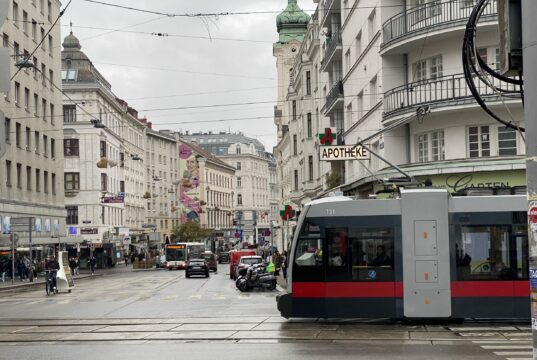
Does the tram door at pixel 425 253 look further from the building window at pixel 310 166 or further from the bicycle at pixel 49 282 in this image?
the building window at pixel 310 166

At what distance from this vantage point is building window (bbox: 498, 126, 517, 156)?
2814cm

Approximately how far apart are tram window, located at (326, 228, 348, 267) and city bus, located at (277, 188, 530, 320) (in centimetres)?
2

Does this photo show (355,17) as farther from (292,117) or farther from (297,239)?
(292,117)

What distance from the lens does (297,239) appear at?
1952 centimetres

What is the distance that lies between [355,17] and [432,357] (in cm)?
2877

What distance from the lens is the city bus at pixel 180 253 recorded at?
79.4 m

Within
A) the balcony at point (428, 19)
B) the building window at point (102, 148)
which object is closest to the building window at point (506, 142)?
the balcony at point (428, 19)

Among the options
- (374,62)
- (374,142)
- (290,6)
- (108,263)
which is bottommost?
(108,263)

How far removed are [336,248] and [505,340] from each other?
4.91 m

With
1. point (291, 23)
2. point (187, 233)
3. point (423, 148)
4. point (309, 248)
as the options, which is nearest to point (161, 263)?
point (187, 233)

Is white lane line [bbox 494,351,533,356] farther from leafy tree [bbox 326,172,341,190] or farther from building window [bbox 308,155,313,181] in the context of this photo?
building window [bbox 308,155,313,181]

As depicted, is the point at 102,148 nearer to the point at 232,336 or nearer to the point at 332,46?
the point at 332,46

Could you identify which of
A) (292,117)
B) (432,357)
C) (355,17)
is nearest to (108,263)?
(292,117)

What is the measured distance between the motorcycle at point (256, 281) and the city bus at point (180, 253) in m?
41.6
